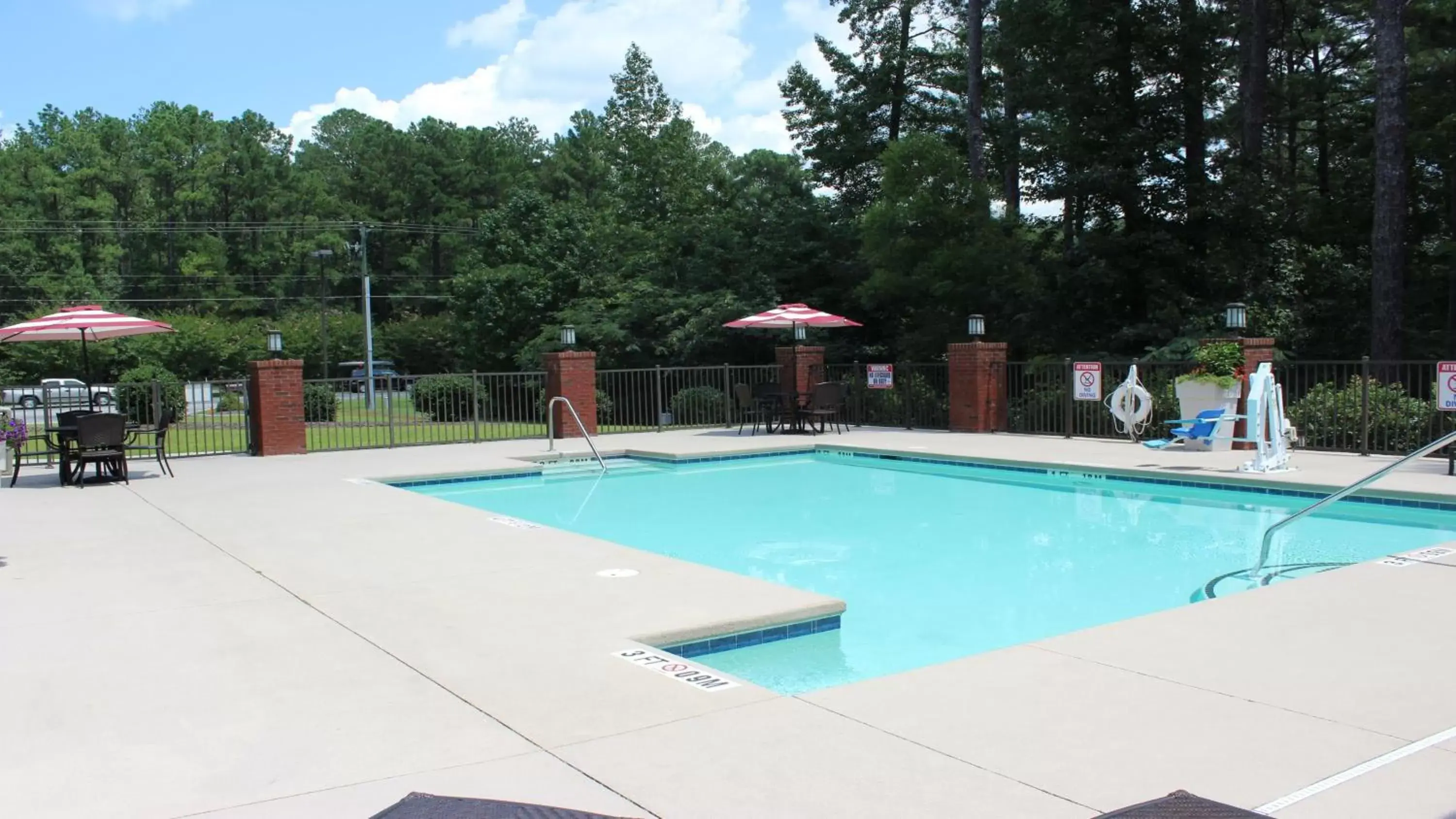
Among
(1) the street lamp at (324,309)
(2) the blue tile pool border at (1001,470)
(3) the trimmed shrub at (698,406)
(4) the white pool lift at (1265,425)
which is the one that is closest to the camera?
(2) the blue tile pool border at (1001,470)

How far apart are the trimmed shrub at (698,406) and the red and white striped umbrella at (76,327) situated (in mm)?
10796

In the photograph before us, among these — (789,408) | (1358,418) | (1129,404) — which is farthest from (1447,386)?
(789,408)

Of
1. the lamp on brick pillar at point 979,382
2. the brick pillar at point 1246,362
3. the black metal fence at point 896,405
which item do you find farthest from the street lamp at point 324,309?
the brick pillar at point 1246,362

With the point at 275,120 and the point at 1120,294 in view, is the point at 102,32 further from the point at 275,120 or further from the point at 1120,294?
the point at 275,120

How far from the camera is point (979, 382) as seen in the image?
1783 cm

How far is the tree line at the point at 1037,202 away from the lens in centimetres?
2208

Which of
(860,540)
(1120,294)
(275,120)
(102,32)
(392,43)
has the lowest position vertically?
(860,540)

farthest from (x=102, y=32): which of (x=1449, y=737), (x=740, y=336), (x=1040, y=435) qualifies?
(x=1449, y=737)

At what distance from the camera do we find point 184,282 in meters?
54.2

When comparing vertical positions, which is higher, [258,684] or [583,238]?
[583,238]

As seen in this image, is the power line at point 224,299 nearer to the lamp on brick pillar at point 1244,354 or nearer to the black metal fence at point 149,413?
the black metal fence at point 149,413

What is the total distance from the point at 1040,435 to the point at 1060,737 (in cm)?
1371

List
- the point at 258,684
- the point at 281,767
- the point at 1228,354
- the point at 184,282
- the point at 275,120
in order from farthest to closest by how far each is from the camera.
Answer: the point at 275,120 → the point at 184,282 → the point at 1228,354 → the point at 258,684 → the point at 281,767

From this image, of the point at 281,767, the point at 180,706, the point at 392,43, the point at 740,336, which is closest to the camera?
the point at 281,767
